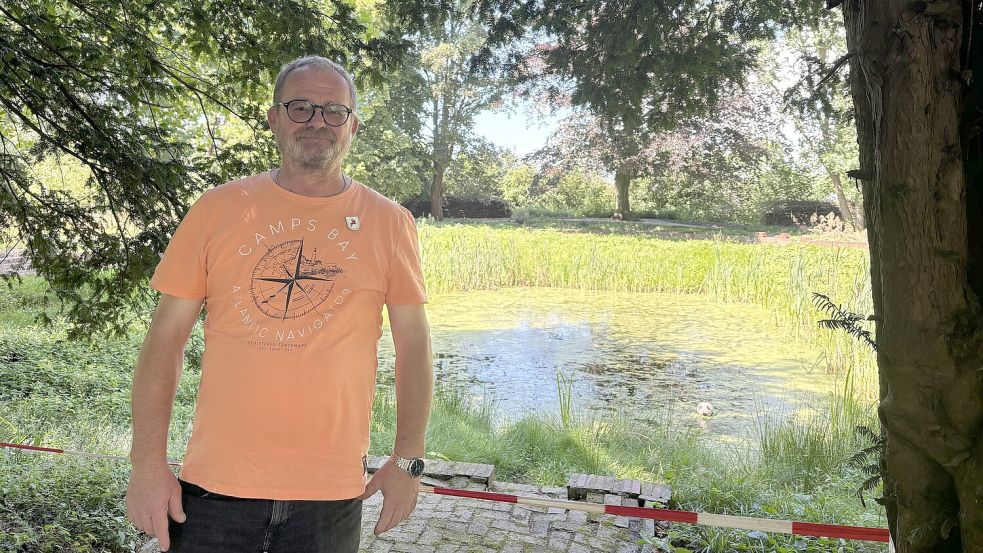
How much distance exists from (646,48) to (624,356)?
465cm

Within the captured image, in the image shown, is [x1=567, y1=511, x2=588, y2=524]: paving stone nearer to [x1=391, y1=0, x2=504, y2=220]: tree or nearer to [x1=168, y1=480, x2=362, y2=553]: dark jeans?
[x1=168, y1=480, x2=362, y2=553]: dark jeans

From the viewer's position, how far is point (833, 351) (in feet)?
24.7

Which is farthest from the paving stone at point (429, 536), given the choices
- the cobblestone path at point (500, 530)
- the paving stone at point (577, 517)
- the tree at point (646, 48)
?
the tree at point (646, 48)

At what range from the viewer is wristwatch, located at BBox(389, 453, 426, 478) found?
1524 millimetres

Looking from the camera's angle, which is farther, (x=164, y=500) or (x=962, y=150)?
(x=962, y=150)

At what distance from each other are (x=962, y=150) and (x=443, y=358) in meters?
6.97

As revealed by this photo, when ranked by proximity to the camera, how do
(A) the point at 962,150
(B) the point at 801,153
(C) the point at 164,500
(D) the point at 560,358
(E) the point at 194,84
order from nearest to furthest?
(C) the point at 164,500, (A) the point at 962,150, (E) the point at 194,84, (D) the point at 560,358, (B) the point at 801,153

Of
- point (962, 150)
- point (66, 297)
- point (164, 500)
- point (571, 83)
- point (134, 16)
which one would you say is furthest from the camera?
point (571, 83)

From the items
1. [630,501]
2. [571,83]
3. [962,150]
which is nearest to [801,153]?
[571,83]

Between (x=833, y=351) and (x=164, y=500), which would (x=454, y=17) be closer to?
(x=164, y=500)

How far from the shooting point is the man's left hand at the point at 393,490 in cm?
151

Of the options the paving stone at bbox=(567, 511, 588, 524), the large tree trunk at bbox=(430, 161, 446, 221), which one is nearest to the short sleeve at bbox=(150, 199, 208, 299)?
the paving stone at bbox=(567, 511, 588, 524)

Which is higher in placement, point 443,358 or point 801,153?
point 801,153

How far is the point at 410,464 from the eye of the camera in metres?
1.53
